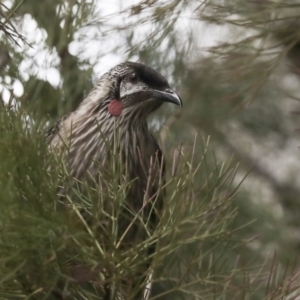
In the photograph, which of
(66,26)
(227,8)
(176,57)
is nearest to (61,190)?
(227,8)

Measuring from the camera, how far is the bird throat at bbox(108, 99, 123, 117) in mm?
3992

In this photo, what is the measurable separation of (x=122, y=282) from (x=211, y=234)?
0.24 m

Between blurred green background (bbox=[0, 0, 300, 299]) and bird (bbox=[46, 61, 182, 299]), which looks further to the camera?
bird (bbox=[46, 61, 182, 299])

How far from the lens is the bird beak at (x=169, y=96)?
12.3 feet

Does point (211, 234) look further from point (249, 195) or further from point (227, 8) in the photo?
point (249, 195)

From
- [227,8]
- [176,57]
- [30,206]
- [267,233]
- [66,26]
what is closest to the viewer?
[30,206]

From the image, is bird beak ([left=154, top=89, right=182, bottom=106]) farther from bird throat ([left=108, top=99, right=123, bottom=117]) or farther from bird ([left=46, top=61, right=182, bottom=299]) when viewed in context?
bird throat ([left=108, top=99, right=123, bottom=117])

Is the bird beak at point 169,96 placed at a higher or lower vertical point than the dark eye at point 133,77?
lower

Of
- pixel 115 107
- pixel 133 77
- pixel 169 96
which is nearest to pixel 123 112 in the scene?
pixel 115 107

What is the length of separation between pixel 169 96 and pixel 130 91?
0.25 m

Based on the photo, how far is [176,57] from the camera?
464cm

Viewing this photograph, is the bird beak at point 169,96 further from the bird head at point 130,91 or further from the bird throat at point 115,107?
the bird throat at point 115,107

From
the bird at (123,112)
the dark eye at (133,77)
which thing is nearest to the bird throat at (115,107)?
the bird at (123,112)

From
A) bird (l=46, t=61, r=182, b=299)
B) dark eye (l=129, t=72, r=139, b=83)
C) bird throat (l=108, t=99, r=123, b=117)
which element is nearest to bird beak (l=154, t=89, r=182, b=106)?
bird (l=46, t=61, r=182, b=299)
